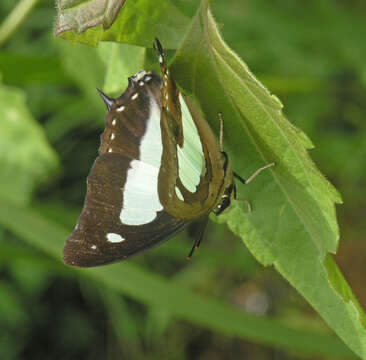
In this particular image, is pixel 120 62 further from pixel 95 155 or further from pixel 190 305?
pixel 95 155

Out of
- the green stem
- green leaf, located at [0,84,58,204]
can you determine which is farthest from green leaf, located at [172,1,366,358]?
green leaf, located at [0,84,58,204]

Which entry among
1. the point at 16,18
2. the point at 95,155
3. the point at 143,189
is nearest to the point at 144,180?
the point at 143,189

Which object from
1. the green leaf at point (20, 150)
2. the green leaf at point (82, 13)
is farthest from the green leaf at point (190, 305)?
the green leaf at point (82, 13)

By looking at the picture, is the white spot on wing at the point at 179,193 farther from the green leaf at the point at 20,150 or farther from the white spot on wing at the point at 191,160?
the green leaf at the point at 20,150

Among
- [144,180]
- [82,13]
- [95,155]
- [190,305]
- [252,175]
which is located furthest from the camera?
[95,155]

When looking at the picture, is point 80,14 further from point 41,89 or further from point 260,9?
point 41,89

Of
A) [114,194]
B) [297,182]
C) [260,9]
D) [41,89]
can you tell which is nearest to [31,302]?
[41,89]

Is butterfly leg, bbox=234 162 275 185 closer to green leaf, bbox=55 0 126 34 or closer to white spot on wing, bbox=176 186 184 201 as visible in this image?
white spot on wing, bbox=176 186 184 201
